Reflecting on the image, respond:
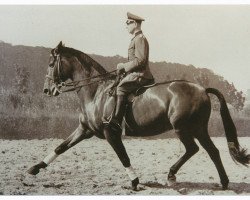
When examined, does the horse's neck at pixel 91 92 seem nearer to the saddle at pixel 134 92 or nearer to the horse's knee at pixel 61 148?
the saddle at pixel 134 92

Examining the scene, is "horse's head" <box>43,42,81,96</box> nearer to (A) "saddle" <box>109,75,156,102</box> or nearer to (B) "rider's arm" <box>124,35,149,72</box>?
(A) "saddle" <box>109,75,156,102</box>

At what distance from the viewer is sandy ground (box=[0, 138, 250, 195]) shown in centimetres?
605

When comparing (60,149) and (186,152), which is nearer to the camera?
(186,152)

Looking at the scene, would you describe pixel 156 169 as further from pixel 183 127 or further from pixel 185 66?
pixel 185 66

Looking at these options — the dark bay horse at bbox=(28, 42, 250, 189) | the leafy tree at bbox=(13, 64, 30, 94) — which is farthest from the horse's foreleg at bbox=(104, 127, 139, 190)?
the leafy tree at bbox=(13, 64, 30, 94)

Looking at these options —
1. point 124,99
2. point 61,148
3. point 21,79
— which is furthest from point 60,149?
point 21,79

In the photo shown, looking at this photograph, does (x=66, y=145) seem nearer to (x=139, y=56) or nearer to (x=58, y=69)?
(x=58, y=69)

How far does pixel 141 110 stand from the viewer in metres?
5.88

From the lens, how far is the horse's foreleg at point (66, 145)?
6039 millimetres

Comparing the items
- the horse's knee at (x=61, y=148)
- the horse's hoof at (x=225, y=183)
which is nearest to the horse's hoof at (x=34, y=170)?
the horse's knee at (x=61, y=148)

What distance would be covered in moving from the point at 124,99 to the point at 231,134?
128cm

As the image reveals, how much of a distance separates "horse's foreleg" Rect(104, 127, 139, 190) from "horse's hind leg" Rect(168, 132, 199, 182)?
41cm

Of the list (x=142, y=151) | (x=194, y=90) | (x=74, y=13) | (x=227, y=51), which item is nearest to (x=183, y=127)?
(x=194, y=90)
